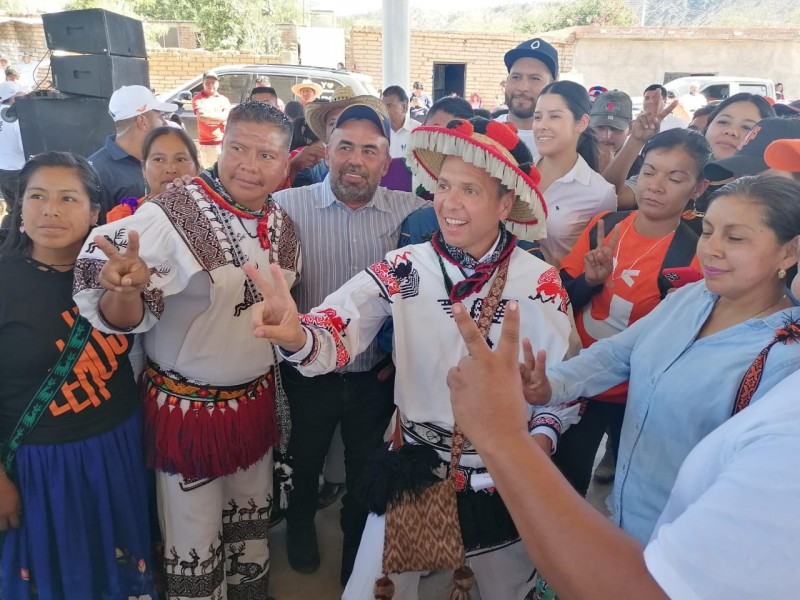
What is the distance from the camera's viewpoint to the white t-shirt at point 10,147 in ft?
20.3

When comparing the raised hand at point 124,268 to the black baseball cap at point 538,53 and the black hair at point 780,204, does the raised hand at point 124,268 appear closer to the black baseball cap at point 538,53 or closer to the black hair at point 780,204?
the black hair at point 780,204

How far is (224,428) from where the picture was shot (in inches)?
79.4

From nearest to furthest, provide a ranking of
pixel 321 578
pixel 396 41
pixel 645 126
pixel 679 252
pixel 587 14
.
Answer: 1. pixel 679 252
2. pixel 321 578
3. pixel 645 126
4. pixel 396 41
5. pixel 587 14

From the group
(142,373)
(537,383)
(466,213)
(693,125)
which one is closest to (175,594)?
(142,373)

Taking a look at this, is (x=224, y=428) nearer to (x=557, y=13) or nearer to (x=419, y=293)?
(x=419, y=293)

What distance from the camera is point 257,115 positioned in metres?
2.03

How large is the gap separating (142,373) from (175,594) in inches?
33.1

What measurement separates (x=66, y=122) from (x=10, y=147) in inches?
40.9

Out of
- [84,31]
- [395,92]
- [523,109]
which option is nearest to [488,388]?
[523,109]

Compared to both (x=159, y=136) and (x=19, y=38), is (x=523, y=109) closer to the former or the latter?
(x=159, y=136)

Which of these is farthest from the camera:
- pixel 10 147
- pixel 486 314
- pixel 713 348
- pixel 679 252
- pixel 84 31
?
pixel 10 147

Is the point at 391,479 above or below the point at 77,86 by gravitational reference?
below

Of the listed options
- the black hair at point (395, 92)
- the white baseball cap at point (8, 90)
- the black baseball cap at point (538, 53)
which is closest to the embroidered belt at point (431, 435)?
the black baseball cap at point (538, 53)

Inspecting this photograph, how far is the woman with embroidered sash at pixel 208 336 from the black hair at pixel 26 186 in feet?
0.73
